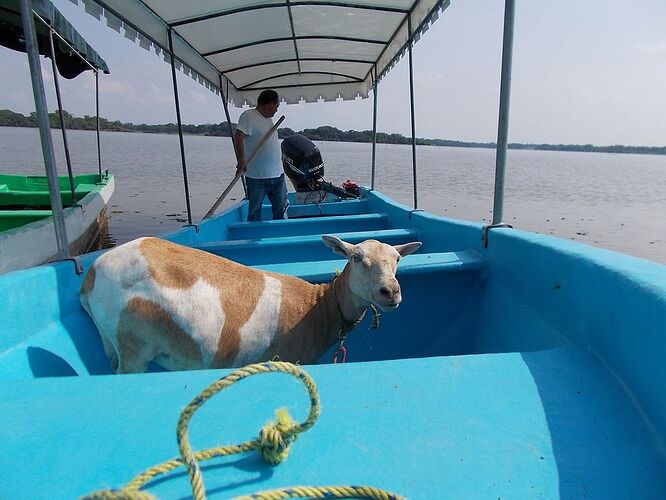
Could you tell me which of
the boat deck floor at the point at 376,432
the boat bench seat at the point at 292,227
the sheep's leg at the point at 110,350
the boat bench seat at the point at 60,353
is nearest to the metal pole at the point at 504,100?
the boat deck floor at the point at 376,432

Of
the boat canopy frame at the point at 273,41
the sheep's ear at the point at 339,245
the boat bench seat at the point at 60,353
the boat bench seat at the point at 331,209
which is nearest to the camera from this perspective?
the boat bench seat at the point at 60,353

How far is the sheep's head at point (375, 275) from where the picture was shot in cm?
248

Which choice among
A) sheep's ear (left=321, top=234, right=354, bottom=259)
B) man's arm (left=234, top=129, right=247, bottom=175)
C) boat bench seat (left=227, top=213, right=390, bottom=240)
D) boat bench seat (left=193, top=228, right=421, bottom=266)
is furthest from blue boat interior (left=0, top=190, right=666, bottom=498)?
man's arm (left=234, top=129, right=247, bottom=175)

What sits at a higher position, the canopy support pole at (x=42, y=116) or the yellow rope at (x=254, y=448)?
the canopy support pole at (x=42, y=116)

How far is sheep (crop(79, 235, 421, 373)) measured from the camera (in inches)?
83.4

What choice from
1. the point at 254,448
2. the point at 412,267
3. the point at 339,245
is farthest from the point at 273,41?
the point at 254,448

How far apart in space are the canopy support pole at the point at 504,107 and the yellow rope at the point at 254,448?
2515 mm

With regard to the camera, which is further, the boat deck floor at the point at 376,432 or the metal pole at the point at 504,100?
the metal pole at the point at 504,100

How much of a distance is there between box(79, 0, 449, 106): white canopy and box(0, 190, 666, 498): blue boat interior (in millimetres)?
3475

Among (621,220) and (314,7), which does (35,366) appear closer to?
(314,7)

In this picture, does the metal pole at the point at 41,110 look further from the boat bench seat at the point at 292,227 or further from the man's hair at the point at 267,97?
the man's hair at the point at 267,97

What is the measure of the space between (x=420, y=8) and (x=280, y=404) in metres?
5.02

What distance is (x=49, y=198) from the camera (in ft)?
15.6

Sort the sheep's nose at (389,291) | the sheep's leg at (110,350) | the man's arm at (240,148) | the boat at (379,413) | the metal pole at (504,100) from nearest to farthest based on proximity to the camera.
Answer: the boat at (379,413) < the sheep's leg at (110,350) < the sheep's nose at (389,291) < the metal pole at (504,100) < the man's arm at (240,148)
